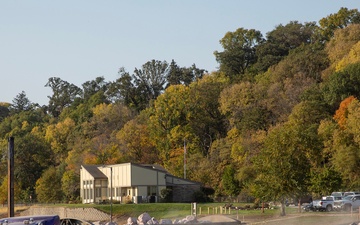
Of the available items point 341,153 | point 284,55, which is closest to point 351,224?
point 341,153

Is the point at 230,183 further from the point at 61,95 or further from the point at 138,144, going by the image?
the point at 61,95

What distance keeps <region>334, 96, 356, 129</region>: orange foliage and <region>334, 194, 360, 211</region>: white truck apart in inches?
787

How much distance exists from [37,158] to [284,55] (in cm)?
4583

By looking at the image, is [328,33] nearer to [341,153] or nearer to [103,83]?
[341,153]

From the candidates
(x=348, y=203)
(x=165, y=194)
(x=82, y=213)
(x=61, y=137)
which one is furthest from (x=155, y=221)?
(x=61, y=137)

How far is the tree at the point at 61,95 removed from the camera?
180125 millimetres

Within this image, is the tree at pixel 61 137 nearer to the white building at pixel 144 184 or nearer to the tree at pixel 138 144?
the tree at pixel 138 144

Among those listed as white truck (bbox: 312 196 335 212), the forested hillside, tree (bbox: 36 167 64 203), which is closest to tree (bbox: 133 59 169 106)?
the forested hillside

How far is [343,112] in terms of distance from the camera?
8656 centimetres

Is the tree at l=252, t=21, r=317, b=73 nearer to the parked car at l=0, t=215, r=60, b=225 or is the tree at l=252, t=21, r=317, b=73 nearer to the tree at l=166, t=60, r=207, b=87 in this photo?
the tree at l=166, t=60, r=207, b=87

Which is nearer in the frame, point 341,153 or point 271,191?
point 271,191

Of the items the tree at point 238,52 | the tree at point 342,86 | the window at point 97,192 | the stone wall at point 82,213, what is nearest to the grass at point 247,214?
the stone wall at point 82,213

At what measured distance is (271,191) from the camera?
58.9m

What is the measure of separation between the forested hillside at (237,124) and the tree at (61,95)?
2286 cm
